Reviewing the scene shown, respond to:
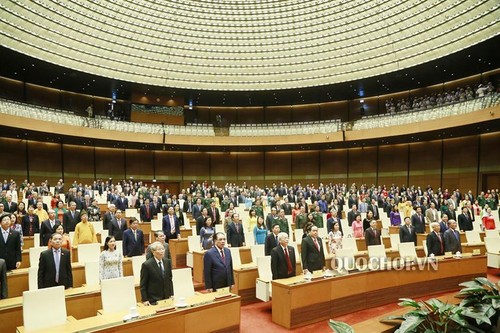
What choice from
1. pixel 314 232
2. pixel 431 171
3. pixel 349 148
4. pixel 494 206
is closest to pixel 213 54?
pixel 349 148

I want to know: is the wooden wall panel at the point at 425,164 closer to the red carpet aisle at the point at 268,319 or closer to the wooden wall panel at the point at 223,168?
the wooden wall panel at the point at 223,168

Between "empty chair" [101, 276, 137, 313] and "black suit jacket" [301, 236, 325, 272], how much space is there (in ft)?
9.55

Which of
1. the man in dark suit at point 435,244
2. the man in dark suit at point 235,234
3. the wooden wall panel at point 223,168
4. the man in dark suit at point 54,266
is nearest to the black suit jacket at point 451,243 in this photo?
the man in dark suit at point 435,244

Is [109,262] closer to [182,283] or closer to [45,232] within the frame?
[182,283]

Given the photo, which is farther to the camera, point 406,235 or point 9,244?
point 406,235

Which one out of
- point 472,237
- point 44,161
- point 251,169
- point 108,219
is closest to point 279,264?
point 108,219

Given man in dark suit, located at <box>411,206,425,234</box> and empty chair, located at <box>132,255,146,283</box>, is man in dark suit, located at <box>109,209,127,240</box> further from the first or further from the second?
man in dark suit, located at <box>411,206,425,234</box>

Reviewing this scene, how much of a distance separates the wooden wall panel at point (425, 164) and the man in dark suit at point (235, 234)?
17830 mm

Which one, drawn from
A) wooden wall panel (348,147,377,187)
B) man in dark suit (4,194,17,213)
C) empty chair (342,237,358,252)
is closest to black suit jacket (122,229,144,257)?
empty chair (342,237,358,252)

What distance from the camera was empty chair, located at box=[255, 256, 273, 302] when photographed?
253 inches

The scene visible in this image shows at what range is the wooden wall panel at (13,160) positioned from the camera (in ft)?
69.1

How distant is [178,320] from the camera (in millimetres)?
4512

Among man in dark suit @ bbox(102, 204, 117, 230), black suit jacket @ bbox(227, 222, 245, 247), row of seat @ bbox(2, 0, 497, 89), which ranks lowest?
black suit jacket @ bbox(227, 222, 245, 247)

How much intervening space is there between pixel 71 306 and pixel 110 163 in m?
22.1
